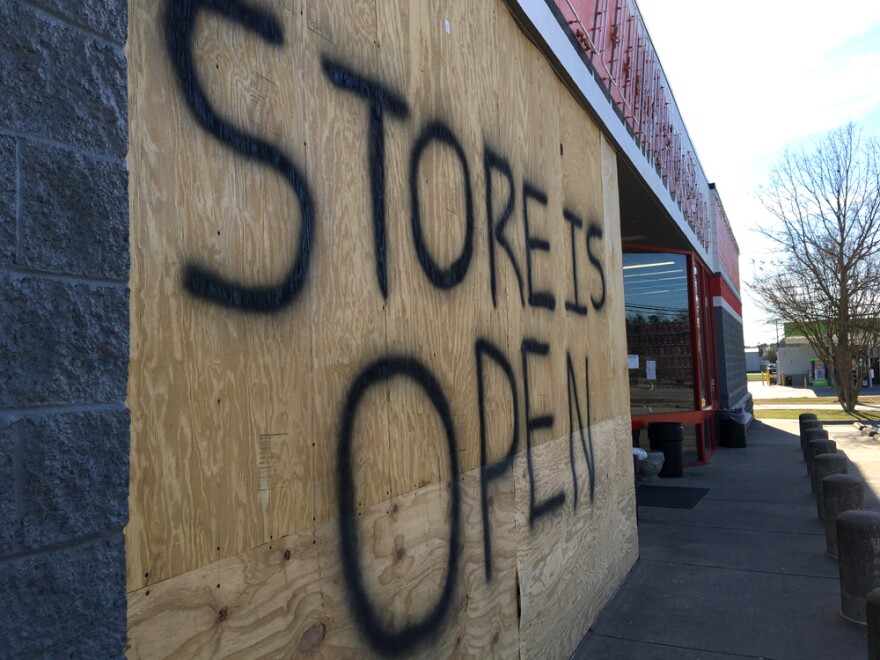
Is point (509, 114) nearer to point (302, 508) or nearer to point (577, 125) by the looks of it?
point (577, 125)

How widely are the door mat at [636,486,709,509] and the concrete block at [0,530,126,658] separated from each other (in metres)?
8.24

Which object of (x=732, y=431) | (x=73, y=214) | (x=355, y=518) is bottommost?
(x=732, y=431)

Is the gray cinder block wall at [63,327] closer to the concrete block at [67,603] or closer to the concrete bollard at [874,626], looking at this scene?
the concrete block at [67,603]

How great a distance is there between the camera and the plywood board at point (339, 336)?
1.75 m

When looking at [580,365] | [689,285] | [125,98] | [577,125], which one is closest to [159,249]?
[125,98]

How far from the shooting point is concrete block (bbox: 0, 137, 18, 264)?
121 centimetres

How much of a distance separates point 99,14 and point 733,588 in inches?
229

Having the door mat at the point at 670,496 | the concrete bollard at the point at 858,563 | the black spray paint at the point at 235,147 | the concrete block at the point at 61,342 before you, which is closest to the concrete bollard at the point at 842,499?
the concrete bollard at the point at 858,563

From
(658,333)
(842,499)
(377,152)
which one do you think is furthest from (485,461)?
(658,333)

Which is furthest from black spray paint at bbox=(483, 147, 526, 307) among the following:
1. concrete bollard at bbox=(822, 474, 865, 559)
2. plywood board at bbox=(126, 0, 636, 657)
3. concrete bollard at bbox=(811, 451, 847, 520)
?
concrete bollard at bbox=(811, 451, 847, 520)

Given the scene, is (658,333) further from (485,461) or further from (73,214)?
(73,214)

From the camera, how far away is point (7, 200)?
1.22 meters

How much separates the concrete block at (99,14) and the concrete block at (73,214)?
0.26 metres

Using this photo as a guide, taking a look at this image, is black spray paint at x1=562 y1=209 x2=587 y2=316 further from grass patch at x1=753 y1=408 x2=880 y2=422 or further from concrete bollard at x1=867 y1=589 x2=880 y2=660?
grass patch at x1=753 y1=408 x2=880 y2=422
